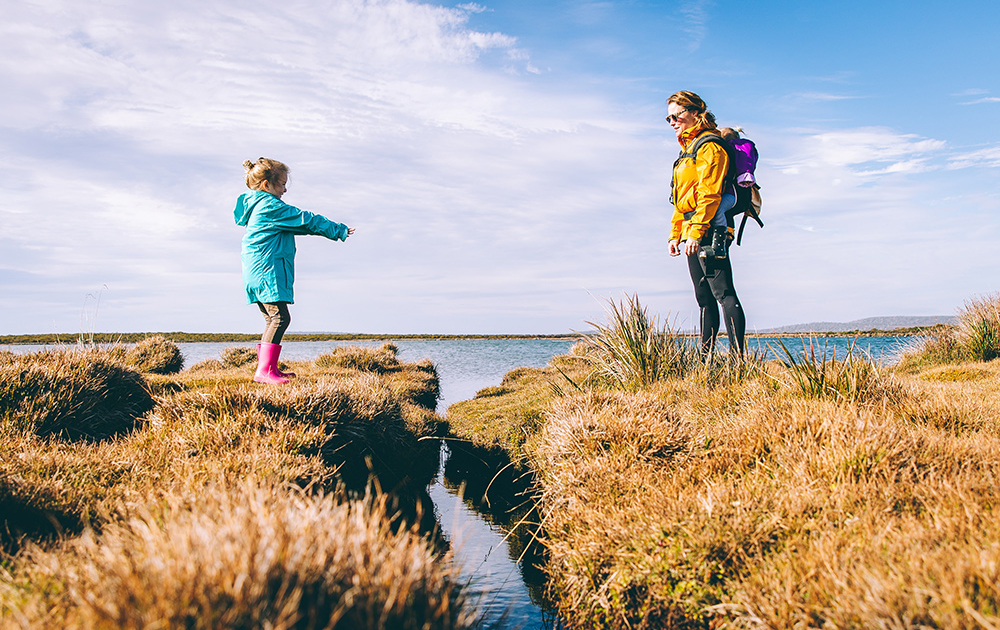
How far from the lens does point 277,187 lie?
6.48 meters

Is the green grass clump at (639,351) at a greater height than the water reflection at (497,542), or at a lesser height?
greater

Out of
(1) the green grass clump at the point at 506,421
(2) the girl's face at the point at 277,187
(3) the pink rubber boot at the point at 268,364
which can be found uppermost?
(2) the girl's face at the point at 277,187

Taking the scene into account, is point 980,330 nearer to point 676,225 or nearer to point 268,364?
point 676,225

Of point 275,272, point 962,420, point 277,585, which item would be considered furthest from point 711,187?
point 277,585

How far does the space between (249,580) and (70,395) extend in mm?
4828

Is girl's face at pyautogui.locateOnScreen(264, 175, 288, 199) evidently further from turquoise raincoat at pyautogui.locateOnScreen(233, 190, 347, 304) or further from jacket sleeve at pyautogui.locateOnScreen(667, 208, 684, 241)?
jacket sleeve at pyautogui.locateOnScreen(667, 208, 684, 241)

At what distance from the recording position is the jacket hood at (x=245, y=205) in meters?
6.31

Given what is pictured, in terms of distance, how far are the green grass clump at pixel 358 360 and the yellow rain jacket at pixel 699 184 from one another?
8909 millimetres

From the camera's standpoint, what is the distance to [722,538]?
9.18 feet

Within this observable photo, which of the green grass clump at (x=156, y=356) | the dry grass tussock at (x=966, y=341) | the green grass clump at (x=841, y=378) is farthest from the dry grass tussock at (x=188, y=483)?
the dry grass tussock at (x=966, y=341)

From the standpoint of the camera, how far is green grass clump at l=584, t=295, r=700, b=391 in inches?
252

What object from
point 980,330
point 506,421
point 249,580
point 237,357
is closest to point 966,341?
point 980,330

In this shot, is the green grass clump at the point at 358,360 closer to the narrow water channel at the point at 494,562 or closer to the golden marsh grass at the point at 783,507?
the narrow water channel at the point at 494,562

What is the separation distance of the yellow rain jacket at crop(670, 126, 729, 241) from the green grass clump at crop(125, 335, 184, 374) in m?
12.1
